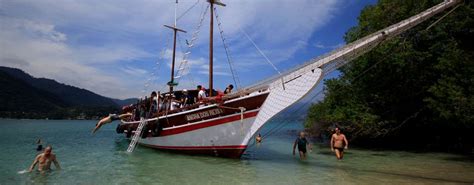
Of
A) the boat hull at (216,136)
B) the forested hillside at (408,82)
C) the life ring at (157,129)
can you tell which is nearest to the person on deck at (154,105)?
the life ring at (157,129)

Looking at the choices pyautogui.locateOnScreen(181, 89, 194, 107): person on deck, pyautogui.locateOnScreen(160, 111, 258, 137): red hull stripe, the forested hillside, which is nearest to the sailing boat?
pyautogui.locateOnScreen(160, 111, 258, 137): red hull stripe

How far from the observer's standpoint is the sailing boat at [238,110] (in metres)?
11.8

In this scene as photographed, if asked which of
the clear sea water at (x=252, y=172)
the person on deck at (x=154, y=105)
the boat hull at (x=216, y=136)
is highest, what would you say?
the person on deck at (x=154, y=105)

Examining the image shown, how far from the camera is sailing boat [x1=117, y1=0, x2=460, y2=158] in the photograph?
1179cm

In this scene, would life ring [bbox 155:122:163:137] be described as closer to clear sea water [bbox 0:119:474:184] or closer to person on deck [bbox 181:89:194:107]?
person on deck [bbox 181:89:194:107]

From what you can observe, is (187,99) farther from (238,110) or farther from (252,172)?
(252,172)

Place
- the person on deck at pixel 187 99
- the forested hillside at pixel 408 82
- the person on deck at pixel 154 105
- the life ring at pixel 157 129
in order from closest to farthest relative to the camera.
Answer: the forested hillside at pixel 408 82
the life ring at pixel 157 129
the person on deck at pixel 187 99
the person on deck at pixel 154 105

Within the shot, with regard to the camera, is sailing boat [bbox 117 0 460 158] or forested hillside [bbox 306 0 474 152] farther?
forested hillside [bbox 306 0 474 152]

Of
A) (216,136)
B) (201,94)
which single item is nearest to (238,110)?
(216,136)

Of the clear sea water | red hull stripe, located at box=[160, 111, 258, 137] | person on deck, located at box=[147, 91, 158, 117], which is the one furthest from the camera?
person on deck, located at box=[147, 91, 158, 117]

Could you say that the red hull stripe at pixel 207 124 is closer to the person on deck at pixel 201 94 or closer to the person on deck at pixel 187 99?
the person on deck at pixel 201 94

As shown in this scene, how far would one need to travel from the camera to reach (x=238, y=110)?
15023 mm

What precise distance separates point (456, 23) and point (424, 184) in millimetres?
10740

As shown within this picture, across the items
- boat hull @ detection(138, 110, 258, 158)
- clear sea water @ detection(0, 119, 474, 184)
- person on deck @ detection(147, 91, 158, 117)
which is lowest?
clear sea water @ detection(0, 119, 474, 184)
